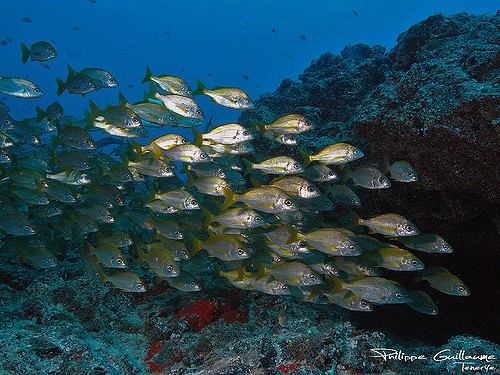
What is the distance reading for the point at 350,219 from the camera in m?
5.23

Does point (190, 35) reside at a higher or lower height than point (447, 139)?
higher

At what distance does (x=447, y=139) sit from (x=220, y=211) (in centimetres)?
363

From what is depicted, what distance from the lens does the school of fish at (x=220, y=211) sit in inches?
176

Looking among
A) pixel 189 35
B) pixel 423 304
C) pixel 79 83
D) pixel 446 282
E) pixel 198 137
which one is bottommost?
pixel 423 304

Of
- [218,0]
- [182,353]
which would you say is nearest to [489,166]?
[182,353]

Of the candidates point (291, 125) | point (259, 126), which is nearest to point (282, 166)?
point (291, 125)

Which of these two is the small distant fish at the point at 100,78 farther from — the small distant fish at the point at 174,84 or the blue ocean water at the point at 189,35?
the blue ocean water at the point at 189,35

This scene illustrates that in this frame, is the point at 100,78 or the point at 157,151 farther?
the point at 100,78

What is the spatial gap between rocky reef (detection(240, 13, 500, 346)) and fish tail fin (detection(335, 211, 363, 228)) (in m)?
1.40

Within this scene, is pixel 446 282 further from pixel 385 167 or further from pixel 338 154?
pixel 338 154

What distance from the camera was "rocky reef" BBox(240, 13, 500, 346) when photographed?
4.87m

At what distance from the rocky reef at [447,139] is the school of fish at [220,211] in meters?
0.76

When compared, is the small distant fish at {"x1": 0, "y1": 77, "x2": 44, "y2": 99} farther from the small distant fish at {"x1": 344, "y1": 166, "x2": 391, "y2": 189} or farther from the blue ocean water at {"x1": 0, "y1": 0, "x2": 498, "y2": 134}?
the blue ocean water at {"x1": 0, "y1": 0, "x2": 498, "y2": 134}

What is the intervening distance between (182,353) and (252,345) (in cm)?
147
